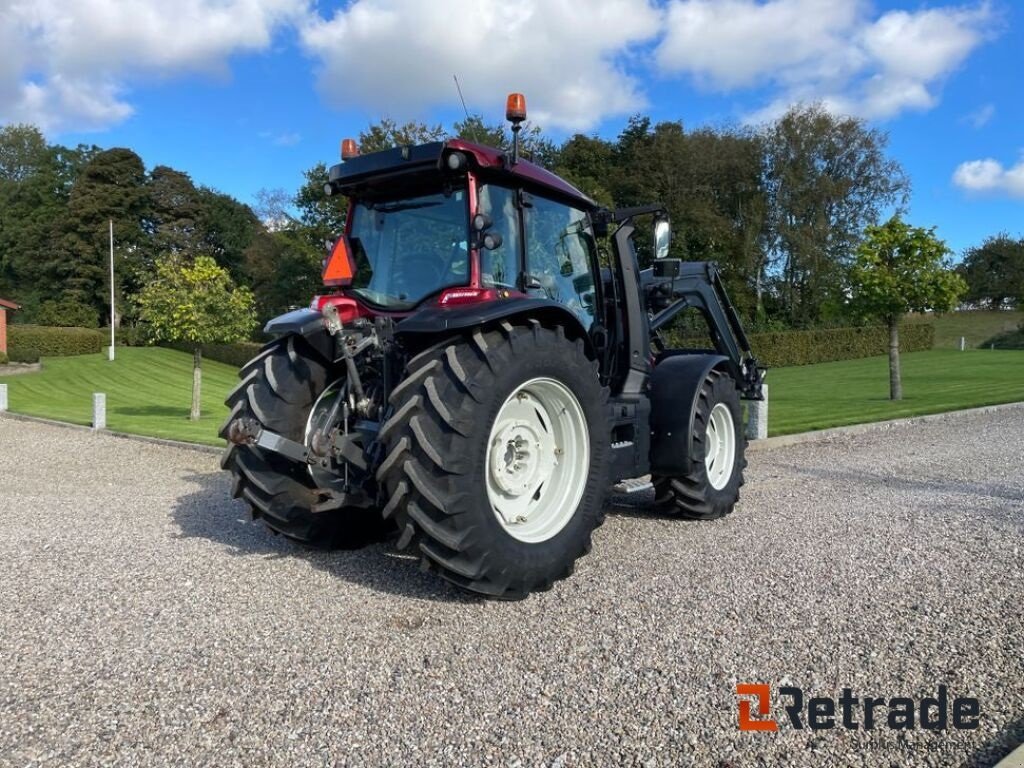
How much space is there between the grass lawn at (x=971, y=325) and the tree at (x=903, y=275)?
3189cm

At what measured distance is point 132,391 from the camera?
28.8 metres

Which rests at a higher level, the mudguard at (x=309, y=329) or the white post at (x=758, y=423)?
the mudguard at (x=309, y=329)

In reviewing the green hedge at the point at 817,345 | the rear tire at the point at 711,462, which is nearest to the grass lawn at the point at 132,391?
the rear tire at the point at 711,462

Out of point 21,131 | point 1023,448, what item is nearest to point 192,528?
point 1023,448

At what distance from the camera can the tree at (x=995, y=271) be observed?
60812mm

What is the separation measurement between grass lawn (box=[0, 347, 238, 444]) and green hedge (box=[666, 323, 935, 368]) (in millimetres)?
24498

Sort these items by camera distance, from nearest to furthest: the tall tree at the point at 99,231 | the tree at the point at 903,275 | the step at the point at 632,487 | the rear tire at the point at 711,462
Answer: the rear tire at the point at 711,462 < the step at the point at 632,487 < the tree at the point at 903,275 < the tall tree at the point at 99,231

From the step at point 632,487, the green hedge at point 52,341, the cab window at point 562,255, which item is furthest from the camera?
the green hedge at point 52,341

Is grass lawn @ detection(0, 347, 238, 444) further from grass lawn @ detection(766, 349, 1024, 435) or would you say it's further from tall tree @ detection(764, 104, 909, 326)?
tall tree @ detection(764, 104, 909, 326)

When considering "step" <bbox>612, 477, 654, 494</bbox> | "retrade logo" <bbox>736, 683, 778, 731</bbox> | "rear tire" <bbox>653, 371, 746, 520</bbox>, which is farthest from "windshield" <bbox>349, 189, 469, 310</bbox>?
"step" <bbox>612, 477, 654, 494</bbox>

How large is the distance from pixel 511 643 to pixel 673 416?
283cm

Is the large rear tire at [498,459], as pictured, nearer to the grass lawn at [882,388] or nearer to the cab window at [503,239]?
the cab window at [503,239]

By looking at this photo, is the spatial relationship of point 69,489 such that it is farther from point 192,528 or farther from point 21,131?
point 21,131

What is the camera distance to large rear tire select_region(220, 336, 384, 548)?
4.82 metres
